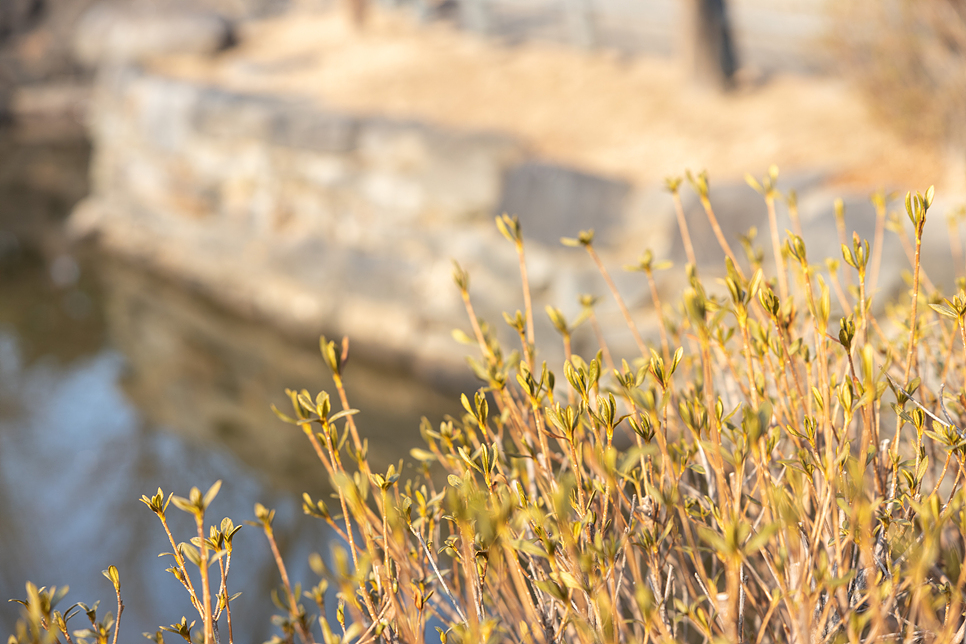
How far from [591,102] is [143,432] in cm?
487

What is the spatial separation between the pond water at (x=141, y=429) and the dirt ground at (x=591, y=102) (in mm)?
2551

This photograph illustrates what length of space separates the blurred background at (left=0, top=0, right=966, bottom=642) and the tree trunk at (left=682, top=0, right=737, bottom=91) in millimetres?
25

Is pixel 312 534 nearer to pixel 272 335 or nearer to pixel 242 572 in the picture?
→ pixel 242 572

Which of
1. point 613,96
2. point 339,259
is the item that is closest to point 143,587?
point 339,259

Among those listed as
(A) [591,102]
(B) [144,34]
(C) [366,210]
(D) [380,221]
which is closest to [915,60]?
(A) [591,102]

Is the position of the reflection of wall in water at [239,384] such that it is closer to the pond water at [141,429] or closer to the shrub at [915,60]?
the pond water at [141,429]

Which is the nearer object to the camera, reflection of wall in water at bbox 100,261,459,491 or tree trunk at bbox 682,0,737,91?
reflection of wall in water at bbox 100,261,459,491

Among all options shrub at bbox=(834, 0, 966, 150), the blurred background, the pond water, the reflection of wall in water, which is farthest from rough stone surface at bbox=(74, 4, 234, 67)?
shrub at bbox=(834, 0, 966, 150)

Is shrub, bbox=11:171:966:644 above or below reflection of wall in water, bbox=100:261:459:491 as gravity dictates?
above

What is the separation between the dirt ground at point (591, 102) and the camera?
5062mm

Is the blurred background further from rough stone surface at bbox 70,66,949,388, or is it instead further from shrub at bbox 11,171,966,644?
shrub at bbox 11,171,966,644

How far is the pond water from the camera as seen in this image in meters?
A: 4.14

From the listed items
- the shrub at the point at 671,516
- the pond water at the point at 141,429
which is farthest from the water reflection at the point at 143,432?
the shrub at the point at 671,516

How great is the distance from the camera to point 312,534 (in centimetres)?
425
